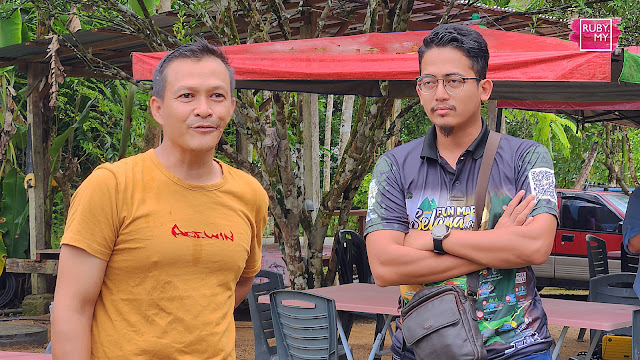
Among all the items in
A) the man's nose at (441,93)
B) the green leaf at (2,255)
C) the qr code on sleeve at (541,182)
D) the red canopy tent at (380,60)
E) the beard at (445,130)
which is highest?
the red canopy tent at (380,60)

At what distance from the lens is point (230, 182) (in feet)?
7.40

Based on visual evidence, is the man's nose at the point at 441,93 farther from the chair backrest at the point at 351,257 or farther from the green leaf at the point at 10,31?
the green leaf at the point at 10,31

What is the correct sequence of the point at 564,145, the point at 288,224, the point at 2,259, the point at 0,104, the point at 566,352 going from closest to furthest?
1. the point at 288,224
2. the point at 566,352
3. the point at 2,259
4. the point at 0,104
5. the point at 564,145

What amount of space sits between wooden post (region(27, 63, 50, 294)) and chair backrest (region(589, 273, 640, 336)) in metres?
7.77

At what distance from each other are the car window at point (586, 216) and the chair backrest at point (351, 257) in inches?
222

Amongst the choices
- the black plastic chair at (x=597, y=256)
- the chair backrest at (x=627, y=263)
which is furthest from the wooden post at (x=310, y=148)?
the chair backrest at (x=627, y=263)

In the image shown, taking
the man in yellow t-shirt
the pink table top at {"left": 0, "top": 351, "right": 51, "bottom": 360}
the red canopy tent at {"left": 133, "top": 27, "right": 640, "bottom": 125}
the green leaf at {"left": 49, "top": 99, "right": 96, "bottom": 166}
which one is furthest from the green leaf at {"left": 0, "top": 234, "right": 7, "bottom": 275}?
the man in yellow t-shirt

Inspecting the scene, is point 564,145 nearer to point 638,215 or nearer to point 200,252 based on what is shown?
point 638,215

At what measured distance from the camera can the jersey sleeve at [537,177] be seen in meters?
2.43

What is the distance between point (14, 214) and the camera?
11.5 meters

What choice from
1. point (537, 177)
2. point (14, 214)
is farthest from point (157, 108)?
point (14, 214)

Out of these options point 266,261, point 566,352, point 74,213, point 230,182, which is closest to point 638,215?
point 230,182

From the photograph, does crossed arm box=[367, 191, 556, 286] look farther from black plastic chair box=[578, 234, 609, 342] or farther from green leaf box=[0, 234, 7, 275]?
green leaf box=[0, 234, 7, 275]

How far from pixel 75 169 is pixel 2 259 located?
219 centimetres
